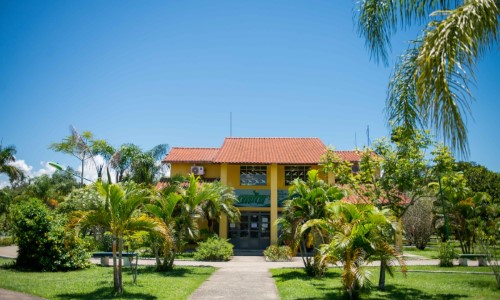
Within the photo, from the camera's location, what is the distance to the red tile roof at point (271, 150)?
92.9 ft

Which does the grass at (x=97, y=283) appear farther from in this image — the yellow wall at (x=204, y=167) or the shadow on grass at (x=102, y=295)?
the yellow wall at (x=204, y=167)

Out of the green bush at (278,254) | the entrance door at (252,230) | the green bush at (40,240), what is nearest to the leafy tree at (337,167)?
the green bush at (40,240)

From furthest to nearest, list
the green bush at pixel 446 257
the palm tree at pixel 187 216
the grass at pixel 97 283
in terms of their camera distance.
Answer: the green bush at pixel 446 257, the palm tree at pixel 187 216, the grass at pixel 97 283

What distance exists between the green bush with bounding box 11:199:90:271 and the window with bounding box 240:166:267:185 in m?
15.2

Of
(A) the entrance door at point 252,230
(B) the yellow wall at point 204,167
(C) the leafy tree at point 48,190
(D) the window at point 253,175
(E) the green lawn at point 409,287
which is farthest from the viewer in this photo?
(C) the leafy tree at point 48,190

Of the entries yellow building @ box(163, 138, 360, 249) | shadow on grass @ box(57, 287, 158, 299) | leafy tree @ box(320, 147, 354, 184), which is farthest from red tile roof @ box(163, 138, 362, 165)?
shadow on grass @ box(57, 287, 158, 299)

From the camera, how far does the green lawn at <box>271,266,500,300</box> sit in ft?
36.0

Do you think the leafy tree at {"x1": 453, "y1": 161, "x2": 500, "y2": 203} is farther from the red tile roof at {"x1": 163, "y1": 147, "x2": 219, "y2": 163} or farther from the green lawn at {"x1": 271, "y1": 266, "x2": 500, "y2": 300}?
the green lawn at {"x1": 271, "y1": 266, "x2": 500, "y2": 300}

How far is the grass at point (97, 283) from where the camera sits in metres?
10.7

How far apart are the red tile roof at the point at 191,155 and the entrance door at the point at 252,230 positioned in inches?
212

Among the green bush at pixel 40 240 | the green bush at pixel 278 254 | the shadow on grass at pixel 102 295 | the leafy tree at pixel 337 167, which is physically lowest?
the green bush at pixel 278 254

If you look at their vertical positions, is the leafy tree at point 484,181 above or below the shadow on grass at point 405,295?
above

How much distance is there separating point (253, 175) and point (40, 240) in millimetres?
16613

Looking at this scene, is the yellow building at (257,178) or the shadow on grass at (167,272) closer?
the shadow on grass at (167,272)
